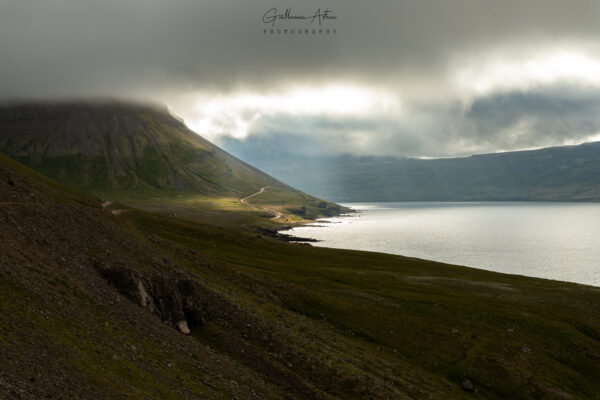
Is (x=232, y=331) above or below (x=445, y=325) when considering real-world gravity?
above

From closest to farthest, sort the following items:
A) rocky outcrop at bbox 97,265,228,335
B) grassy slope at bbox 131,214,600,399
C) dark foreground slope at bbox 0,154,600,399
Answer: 1. dark foreground slope at bbox 0,154,600,399
2. rocky outcrop at bbox 97,265,228,335
3. grassy slope at bbox 131,214,600,399

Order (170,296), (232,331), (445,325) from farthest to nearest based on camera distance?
(445,325) → (170,296) → (232,331)

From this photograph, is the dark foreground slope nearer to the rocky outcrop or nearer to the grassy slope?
the rocky outcrop

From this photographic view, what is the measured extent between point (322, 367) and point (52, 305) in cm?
2295

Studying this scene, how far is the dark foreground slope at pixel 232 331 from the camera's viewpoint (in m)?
24.9

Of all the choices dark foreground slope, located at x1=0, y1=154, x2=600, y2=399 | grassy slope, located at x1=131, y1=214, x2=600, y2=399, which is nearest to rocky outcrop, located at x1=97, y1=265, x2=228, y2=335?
dark foreground slope, located at x1=0, y1=154, x2=600, y2=399

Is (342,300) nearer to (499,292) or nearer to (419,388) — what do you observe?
(419,388)

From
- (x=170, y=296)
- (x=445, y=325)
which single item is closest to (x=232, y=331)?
(x=170, y=296)

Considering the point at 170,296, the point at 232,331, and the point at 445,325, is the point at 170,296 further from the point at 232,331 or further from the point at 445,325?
the point at 445,325

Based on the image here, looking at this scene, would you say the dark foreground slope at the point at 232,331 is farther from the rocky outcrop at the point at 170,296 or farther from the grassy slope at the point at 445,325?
the grassy slope at the point at 445,325

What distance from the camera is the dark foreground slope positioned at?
81.8ft

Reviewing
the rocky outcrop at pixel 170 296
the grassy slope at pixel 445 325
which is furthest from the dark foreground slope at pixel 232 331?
the grassy slope at pixel 445 325

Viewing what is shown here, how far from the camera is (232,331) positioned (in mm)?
39594

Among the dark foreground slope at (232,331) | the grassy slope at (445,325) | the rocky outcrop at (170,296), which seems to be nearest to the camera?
the dark foreground slope at (232,331)
